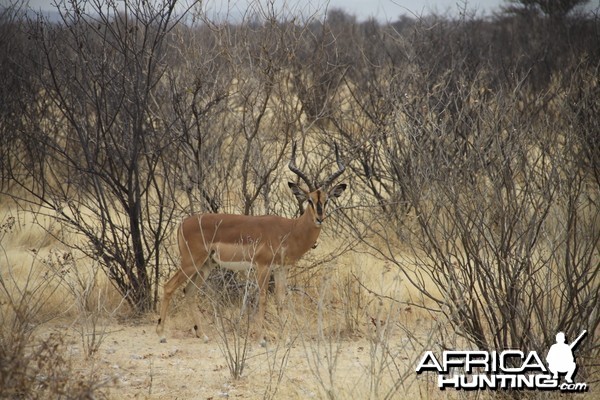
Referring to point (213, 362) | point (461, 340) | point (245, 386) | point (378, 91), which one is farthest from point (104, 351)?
point (378, 91)

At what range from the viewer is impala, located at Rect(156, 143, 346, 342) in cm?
728

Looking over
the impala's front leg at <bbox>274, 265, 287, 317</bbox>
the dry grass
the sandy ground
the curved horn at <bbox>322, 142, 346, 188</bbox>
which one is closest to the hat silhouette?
the dry grass

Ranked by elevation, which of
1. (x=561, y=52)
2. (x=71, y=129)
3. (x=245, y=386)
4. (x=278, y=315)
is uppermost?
(x=561, y=52)

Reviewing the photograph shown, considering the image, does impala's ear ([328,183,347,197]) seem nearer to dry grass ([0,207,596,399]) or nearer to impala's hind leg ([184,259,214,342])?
dry grass ([0,207,596,399])

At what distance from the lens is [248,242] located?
7293 mm

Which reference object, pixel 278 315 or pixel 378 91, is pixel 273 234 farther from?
pixel 378 91

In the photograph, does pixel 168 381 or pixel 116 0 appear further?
pixel 116 0

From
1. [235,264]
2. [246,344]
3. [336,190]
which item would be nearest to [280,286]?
[235,264]

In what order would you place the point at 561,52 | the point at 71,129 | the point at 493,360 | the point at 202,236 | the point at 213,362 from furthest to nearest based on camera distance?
the point at 561,52
the point at 71,129
the point at 202,236
the point at 213,362
the point at 493,360

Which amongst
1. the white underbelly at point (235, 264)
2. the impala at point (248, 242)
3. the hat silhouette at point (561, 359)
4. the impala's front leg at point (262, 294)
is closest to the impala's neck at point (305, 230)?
the impala at point (248, 242)

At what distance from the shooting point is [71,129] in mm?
10719

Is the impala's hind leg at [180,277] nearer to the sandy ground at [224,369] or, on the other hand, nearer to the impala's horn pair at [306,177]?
the sandy ground at [224,369]

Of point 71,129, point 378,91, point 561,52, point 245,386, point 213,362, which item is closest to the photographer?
point 245,386

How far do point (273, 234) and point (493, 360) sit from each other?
8.81ft
